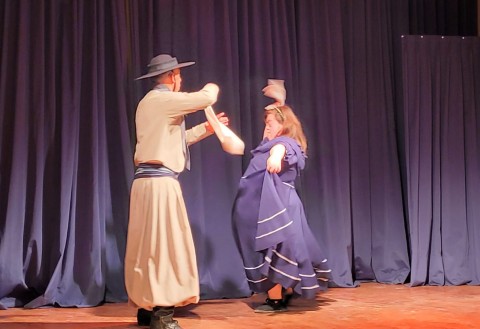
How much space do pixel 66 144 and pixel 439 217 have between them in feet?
9.47

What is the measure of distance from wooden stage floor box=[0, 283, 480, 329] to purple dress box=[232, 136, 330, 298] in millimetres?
217

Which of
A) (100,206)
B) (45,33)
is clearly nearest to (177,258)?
(100,206)

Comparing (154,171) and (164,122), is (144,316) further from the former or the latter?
(164,122)

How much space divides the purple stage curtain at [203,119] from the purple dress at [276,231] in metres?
0.69

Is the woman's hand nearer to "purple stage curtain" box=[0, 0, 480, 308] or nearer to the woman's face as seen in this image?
the woman's face

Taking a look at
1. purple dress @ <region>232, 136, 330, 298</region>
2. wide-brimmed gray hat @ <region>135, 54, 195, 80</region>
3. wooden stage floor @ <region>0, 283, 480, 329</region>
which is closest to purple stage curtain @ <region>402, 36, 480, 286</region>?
wooden stage floor @ <region>0, 283, 480, 329</region>

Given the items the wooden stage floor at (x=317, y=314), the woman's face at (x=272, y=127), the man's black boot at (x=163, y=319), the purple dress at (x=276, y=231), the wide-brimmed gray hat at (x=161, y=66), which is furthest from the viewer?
the woman's face at (x=272, y=127)

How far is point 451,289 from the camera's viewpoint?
5297 millimetres

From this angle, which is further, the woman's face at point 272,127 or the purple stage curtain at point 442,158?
the purple stage curtain at point 442,158

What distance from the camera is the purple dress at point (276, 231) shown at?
14.1 ft

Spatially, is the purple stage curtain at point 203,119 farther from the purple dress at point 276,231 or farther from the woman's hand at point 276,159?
the woman's hand at point 276,159

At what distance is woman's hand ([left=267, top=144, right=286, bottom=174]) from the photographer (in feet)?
13.8

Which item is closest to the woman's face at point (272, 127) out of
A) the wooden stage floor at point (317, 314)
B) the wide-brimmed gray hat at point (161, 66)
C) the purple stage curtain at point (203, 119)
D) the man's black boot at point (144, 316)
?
the purple stage curtain at point (203, 119)

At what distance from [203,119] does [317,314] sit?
1.70 m
